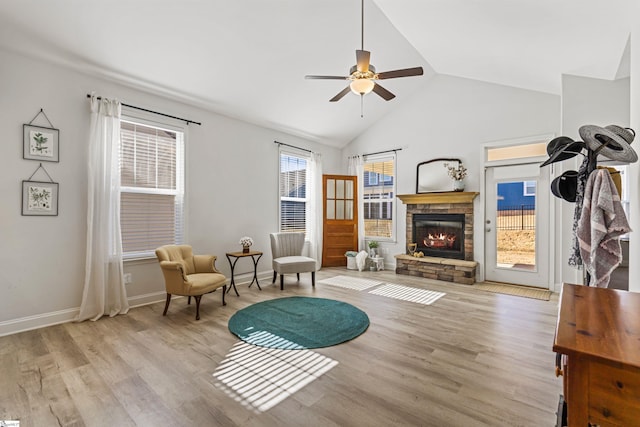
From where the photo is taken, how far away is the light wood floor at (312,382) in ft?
5.87

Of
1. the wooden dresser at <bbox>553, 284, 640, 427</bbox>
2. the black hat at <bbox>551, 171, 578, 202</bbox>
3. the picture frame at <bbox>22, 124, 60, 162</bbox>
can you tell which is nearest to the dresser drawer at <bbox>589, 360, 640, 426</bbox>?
the wooden dresser at <bbox>553, 284, 640, 427</bbox>

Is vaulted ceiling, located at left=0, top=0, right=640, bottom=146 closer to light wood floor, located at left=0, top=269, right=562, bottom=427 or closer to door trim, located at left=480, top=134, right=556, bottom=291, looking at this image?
door trim, located at left=480, top=134, right=556, bottom=291

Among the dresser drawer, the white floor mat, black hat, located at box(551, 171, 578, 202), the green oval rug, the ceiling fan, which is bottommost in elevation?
the green oval rug

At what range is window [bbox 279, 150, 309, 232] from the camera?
5.89 metres

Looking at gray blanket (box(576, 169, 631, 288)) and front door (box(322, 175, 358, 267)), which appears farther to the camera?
front door (box(322, 175, 358, 267))

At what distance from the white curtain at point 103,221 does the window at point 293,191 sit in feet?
9.27

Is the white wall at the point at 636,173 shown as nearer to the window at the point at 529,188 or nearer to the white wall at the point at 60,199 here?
the window at the point at 529,188

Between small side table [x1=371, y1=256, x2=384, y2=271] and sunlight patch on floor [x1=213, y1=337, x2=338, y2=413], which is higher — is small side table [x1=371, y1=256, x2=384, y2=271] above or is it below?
above

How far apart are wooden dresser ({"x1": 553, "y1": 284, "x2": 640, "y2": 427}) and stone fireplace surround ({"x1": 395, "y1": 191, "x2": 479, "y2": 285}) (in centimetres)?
440

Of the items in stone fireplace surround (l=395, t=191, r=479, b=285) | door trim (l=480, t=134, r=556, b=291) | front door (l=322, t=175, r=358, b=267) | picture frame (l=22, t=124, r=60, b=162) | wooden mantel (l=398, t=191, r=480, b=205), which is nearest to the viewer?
picture frame (l=22, t=124, r=60, b=162)

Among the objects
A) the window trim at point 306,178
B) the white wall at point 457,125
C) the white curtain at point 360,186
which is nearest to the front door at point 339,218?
the white curtain at point 360,186

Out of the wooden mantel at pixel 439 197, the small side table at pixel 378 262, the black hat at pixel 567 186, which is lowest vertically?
the small side table at pixel 378 262

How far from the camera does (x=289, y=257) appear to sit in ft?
16.8

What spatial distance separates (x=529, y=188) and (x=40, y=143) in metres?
6.65
